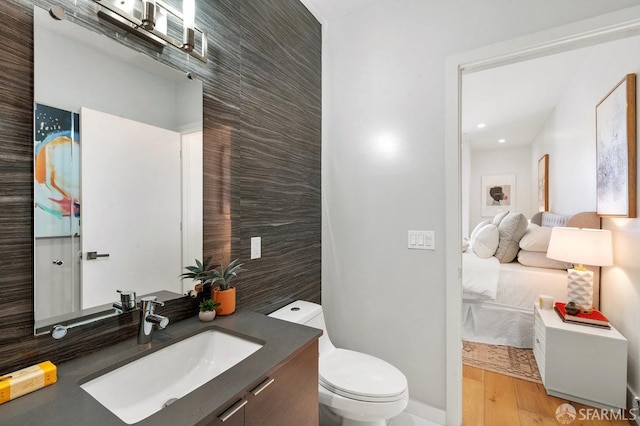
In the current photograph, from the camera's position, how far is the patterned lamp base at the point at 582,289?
7.01 feet

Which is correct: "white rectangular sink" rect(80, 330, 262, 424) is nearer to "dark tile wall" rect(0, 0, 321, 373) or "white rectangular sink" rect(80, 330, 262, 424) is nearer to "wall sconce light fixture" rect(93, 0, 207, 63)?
"dark tile wall" rect(0, 0, 321, 373)

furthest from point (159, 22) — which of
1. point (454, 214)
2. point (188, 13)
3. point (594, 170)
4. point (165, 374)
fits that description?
point (594, 170)

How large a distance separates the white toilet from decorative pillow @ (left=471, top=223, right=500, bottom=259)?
2323 mm

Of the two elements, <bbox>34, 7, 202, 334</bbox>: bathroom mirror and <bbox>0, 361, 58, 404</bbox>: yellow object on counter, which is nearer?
<bbox>0, 361, 58, 404</bbox>: yellow object on counter

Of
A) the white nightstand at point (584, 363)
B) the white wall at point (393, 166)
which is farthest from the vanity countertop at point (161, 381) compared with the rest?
the white nightstand at point (584, 363)

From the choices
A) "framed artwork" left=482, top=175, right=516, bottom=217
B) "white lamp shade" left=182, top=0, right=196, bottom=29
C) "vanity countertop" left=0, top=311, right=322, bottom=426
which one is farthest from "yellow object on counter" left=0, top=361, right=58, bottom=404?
"framed artwork" left=482, top=175, right=516, bottom=217

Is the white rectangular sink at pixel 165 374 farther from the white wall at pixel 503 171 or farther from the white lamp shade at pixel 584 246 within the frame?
the white wall at pixel 503 171

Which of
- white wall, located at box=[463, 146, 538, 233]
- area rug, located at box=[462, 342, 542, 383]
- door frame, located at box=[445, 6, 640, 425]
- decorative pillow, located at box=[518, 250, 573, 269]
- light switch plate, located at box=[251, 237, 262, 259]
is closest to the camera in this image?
light switch plate, located at box=[251, 237, 262, 259]

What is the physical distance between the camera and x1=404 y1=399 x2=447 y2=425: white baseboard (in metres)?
1.68

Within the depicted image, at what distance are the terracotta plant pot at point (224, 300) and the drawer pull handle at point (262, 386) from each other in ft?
1.60

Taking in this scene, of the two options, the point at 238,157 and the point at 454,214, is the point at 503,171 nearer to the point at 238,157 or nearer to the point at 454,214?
the point at 454,214

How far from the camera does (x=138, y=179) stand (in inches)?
42.2

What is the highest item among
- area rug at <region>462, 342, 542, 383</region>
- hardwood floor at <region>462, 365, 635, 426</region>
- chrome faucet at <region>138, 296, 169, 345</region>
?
chrome faucet at <region>138, 296, 169, 345</region>

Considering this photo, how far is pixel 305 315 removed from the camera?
1571 millimetres
